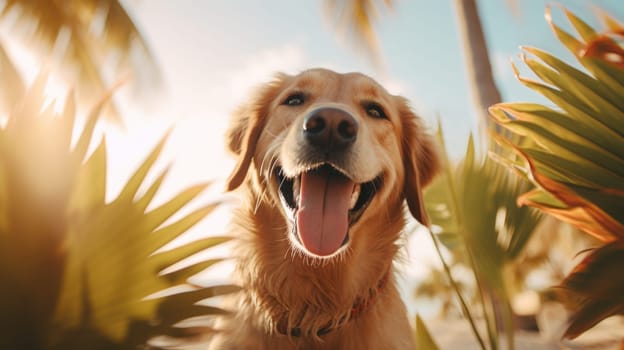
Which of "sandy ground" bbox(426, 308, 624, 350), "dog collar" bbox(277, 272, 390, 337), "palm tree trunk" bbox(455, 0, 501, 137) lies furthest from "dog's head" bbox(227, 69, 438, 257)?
"palm tree trunk" bbox(455, 0, 501, 137)

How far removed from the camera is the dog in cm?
198

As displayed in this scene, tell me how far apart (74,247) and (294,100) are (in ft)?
5.54

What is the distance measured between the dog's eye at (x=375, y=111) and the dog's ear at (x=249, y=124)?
0.61 meters

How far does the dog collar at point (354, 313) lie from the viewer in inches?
82.3

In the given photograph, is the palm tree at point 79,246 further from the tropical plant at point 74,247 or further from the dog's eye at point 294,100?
the dog's eye at point 294,100

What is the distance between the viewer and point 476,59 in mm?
6141

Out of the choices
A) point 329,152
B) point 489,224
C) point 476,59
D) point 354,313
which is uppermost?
point 476,59

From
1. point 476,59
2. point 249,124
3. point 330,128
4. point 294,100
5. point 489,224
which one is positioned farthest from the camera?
point 476,59

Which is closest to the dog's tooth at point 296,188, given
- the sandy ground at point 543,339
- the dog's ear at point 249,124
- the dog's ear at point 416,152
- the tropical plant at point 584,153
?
the dog's ear at point 249,124

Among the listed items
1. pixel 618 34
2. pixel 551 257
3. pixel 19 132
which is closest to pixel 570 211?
pixel 618 34

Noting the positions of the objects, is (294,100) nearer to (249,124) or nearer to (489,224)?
(249,124)

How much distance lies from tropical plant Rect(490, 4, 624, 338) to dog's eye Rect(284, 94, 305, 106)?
3.82 feet

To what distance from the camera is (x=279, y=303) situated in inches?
86.4

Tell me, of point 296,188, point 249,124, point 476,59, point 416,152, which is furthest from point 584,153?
point 476,59
